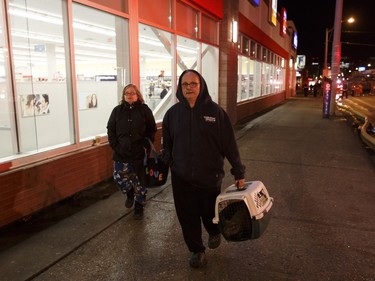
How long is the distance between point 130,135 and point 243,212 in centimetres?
184

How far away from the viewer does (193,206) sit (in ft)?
11.0

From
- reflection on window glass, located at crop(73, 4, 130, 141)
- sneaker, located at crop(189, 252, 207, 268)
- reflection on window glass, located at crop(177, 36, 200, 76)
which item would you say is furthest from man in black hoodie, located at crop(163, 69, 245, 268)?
reflection on window glass, located at crop(177, 36, 200, 76)

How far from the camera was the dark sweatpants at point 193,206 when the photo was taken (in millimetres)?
3322

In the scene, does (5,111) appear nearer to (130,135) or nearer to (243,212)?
(130,135)

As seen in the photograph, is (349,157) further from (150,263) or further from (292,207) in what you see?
(150,263)

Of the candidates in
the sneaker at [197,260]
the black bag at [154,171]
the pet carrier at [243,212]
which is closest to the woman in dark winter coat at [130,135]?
the black bag at [154,171]

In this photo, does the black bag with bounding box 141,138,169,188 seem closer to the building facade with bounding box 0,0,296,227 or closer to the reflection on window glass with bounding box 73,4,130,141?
the building facade with bounding box 0,0,296,227

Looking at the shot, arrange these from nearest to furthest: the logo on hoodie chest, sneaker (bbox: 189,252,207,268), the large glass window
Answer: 1. the logo on hoodie chest
2. sneaker (bbox: 189,252,207,268)
3. the large glass window

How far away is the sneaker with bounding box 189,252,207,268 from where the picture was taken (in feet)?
11.2

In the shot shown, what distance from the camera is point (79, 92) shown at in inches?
225

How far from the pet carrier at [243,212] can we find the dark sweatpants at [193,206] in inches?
6.0

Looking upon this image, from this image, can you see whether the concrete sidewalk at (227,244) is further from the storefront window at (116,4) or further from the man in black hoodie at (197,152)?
the storefront window at (116,4)

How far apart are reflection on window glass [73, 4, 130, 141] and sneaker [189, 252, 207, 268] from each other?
298 centimetres

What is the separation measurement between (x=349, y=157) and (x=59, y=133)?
6.07m
